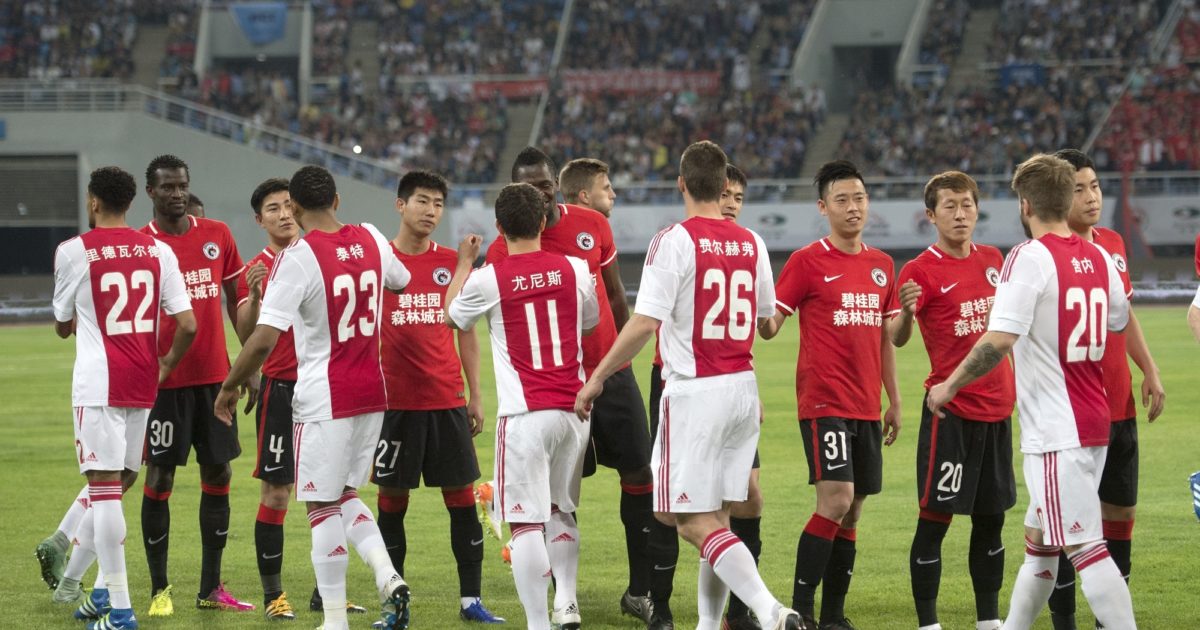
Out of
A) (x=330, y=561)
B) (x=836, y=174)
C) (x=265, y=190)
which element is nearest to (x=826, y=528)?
(x=836, y=174)

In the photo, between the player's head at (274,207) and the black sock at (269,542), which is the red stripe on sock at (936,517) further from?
the player's head at (274,207)

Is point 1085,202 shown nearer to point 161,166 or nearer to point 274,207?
point 274,207

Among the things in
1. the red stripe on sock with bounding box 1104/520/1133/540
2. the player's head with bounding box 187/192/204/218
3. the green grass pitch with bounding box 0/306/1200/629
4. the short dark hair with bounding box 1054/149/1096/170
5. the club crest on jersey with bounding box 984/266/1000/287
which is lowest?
the green grass pitch with bounding box 0/306/1200/629

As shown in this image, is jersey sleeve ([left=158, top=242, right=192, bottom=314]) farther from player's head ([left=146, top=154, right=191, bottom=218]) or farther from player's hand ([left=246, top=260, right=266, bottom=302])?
player's head ([left=146, top=154, right=191, bottom=218])

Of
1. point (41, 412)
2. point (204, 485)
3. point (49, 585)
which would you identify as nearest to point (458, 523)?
point (204, 485)

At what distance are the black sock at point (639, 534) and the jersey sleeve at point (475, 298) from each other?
158 centimetres

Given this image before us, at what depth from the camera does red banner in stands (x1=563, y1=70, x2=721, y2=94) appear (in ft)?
143

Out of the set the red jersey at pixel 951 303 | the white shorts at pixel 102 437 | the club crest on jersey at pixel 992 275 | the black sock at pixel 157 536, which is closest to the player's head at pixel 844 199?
the red jersey at pixel 951 303

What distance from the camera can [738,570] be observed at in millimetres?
5852

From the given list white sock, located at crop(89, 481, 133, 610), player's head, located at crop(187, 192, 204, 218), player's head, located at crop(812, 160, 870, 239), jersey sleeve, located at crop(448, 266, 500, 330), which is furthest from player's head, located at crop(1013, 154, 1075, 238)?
player's head, located at crop(187, 192, 204, 218)

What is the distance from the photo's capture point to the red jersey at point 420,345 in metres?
7.55

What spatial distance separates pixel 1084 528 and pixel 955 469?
1156 mm

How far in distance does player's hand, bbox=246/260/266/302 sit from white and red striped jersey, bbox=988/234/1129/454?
3752mm

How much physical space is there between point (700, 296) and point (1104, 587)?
6.73ft
